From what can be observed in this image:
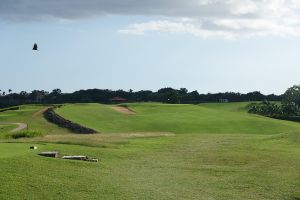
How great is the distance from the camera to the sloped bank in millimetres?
56859

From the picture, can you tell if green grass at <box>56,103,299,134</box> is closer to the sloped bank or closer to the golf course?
the sloped bank

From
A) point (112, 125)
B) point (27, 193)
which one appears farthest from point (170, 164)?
point (112, 125)

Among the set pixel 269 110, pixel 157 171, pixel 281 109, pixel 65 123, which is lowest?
pixel 157 171

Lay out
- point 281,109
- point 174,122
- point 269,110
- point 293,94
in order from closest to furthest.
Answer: point 174,122 < point 281,109 < point 269,110 < point 293,94

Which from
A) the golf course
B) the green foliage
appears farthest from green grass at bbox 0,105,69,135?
the green foliage

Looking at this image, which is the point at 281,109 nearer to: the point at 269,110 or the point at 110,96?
the point at 269,110

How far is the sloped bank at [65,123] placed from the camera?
56.9m

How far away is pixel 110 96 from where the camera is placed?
174625 mm

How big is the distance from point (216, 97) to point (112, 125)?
356 feet

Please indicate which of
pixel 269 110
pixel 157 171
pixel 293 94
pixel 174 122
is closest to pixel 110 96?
pixel 293 94

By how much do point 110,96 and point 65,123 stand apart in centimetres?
11282

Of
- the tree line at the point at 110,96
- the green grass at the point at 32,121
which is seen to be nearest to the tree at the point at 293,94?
the tree line at the point at 110,96

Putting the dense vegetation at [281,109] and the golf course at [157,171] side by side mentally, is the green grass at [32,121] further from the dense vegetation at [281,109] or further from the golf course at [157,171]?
the dense vegetation at [281,109]

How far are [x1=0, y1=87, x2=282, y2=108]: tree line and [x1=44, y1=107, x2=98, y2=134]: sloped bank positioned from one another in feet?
268
